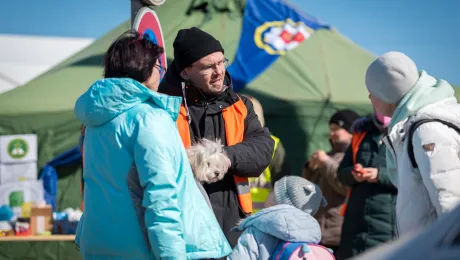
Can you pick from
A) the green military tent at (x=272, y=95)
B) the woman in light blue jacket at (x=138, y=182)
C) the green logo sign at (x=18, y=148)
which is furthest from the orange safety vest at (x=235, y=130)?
the green logo sign at (x=18, y=148)

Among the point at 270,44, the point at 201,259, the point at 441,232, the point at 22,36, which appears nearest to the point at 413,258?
the point at 441,232

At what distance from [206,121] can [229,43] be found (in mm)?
6872

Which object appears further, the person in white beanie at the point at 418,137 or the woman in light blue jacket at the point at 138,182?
the person in white beanie at the point at 418,137

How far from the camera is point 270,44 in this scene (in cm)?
1088

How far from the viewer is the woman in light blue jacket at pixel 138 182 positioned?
11.1 ft

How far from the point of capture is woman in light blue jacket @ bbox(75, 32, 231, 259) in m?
3.37

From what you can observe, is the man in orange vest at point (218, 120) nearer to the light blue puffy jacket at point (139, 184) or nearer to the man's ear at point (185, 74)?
the man's ear at point (185, 74)

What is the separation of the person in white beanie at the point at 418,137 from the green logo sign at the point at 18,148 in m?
6.80

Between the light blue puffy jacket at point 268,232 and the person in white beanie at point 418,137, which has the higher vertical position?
the person in white beanie at point 418,137

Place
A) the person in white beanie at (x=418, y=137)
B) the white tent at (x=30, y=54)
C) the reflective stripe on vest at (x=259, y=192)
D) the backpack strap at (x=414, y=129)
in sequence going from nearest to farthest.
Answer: the person in white beanie at (x=418, y=137)
the backpack strap at (x=414, y=129)
the reflective stripe on vest at (x=259, y=192)
the white tent at (x=30, y=54)

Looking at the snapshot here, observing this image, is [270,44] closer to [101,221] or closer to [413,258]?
[101,221]

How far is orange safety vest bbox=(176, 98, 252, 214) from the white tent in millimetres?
16057

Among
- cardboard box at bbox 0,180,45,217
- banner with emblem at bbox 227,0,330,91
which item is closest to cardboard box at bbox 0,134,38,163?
cardboard box at bbox 0,180,45,217

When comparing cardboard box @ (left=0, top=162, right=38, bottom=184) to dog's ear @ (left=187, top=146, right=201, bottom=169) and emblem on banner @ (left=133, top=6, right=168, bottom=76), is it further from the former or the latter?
dog's ear @ (left=187, top=146, right=201, bottom=169)
